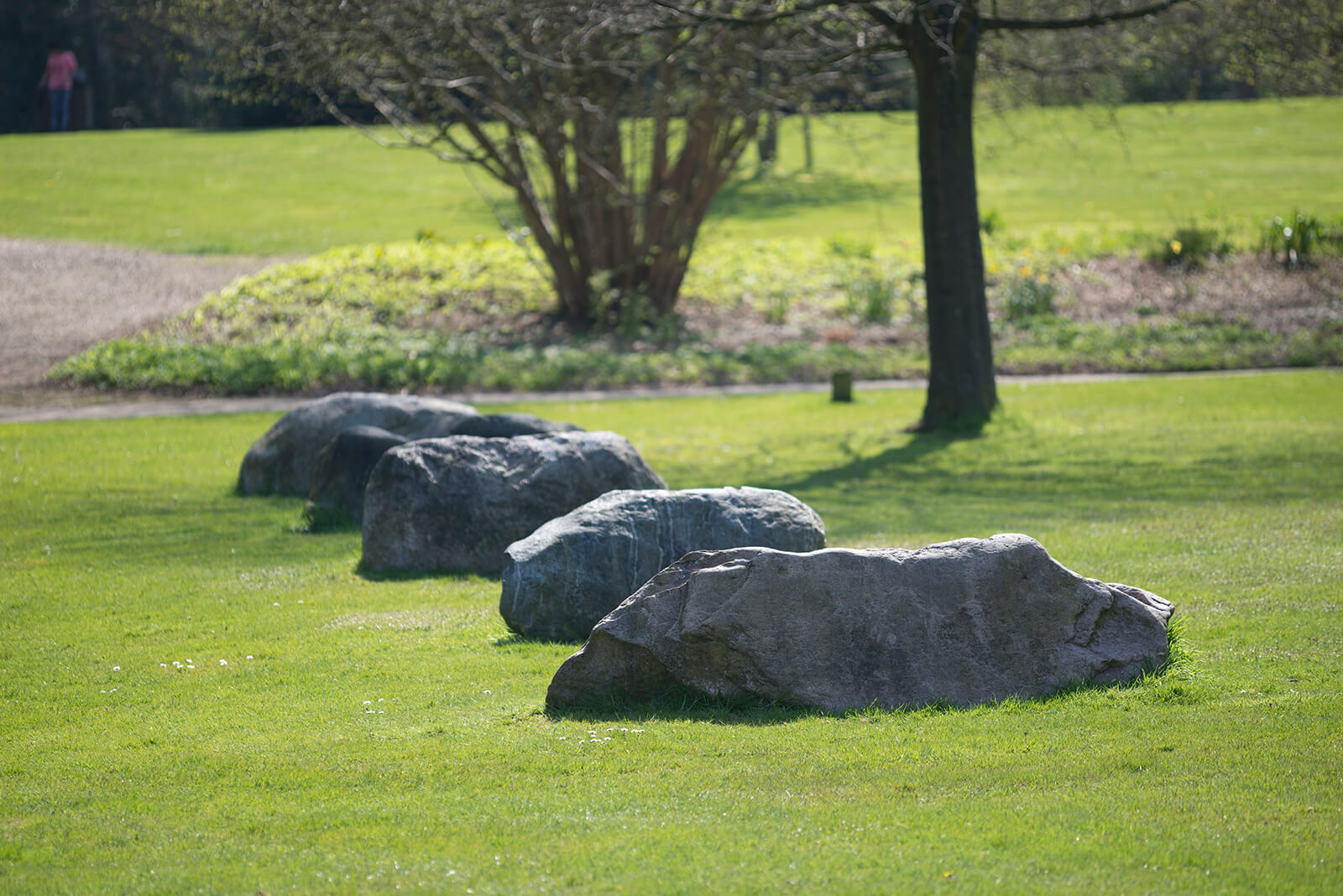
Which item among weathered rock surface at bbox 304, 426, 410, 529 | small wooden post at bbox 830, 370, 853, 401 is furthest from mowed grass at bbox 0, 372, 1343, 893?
small wooden post at bbox 830, 370, 853, 401

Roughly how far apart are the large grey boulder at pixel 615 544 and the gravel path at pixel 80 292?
42.2ft

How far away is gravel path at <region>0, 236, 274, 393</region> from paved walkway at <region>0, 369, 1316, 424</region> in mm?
2011

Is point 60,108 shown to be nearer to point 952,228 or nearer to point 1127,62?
point 952,228

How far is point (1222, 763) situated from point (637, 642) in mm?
2404

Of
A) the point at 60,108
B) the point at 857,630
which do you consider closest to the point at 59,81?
the point at 60,108

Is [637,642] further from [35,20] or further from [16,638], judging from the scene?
[35,20]

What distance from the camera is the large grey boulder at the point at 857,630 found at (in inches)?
213

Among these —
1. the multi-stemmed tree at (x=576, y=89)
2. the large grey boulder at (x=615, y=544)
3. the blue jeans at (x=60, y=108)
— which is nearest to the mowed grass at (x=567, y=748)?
the large grey boulder at (x=615, y=544)

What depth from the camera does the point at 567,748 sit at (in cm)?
502

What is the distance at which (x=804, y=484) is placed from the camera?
11383 millimetres

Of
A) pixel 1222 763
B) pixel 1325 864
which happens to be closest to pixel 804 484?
pixel 1222 763

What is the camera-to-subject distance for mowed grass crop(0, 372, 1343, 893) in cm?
395

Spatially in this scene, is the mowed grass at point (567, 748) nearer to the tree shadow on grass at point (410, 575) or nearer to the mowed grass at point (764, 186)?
the tree shadow on grass at point (410, 575)

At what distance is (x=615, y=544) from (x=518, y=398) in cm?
965
